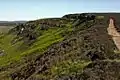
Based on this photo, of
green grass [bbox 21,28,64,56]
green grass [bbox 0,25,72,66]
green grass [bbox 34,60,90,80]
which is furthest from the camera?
green grass [bbox 0,25,72,66]

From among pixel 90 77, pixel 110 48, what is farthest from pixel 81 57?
pixel 90 77

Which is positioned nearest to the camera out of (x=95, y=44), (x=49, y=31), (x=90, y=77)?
(x=90, y=77)

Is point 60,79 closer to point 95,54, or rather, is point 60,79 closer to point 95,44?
point 95,54

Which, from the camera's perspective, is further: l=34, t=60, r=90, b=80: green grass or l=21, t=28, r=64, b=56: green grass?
l=21, t=28, r=64, b=56: green grass

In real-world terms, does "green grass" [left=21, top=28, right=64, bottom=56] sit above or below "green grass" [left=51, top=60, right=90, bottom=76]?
below

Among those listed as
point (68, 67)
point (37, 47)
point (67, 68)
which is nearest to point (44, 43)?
point (37, 47)

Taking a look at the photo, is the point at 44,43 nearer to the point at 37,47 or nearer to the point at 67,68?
the point at 37,47

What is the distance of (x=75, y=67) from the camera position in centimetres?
3453

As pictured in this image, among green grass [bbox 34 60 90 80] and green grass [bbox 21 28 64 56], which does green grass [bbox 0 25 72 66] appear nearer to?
green grass [bbox 21 28 64 56]

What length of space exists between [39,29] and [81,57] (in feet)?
386

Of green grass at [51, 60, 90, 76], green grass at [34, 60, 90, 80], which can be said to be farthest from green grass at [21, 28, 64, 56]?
green grass at [51, 60, 90, 76]

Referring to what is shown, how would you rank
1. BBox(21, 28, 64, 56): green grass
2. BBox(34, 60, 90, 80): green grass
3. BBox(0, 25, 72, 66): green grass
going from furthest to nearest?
BBox(0, 25, 72, 66): green grass
BBox(21, 28, 64, 56): green grass
BBox(34, 60, 90, 80): green grass

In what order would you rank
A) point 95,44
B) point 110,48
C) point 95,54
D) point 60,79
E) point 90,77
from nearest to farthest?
point 90,77
point 60,79
point 95,54
point 110,48
point 95,44

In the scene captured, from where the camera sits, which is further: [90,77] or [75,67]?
[75,67]
